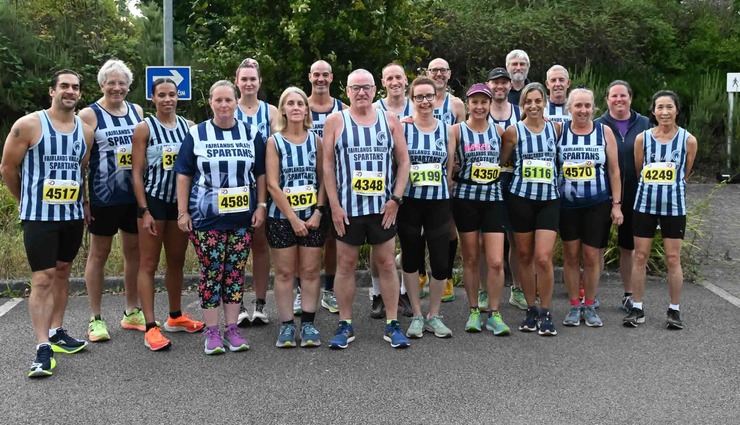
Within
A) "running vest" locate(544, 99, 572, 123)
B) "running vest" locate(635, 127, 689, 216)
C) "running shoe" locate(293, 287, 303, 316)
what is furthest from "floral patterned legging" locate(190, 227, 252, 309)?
"running vest" locate(635, 127, 689, 216)

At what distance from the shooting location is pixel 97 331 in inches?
238

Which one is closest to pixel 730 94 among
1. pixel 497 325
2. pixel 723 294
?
pixel 723 294

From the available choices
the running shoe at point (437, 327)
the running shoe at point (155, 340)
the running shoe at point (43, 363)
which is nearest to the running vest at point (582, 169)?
the running shoe at point (437, 327)

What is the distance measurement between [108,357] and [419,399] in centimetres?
234

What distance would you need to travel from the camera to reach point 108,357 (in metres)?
5.60

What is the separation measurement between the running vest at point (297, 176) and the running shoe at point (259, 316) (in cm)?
106

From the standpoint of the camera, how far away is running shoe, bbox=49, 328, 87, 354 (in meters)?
5.68

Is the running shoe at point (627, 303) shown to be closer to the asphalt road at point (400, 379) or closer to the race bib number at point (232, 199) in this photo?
the asphalt road at point (400, 379)

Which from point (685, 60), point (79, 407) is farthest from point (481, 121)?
point (685, 60)

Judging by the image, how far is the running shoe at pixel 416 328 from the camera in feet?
19.8

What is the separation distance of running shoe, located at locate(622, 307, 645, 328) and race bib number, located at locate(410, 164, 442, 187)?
6.47ft

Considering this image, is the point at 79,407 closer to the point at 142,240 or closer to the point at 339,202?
the point at 142,240

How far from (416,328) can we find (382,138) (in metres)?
1.50

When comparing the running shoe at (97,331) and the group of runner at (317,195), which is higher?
the group of runner at (317,195)
